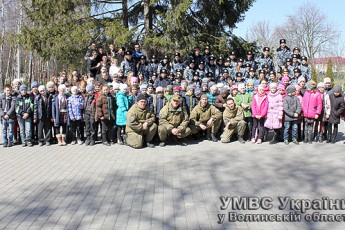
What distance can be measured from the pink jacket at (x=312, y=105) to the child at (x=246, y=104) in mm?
1575

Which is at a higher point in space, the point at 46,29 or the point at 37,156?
the point at 46,29

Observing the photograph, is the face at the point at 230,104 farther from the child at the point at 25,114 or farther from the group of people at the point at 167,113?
the child at the point at 25,114

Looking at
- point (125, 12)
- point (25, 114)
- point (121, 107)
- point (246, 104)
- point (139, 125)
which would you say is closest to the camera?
point (139, 125)

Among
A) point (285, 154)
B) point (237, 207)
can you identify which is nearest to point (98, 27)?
point (285, 154)

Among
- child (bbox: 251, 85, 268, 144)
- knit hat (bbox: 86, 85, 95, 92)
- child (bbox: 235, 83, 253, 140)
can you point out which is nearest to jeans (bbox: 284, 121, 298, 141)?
child (bbox: 251, 85, 268, 144)

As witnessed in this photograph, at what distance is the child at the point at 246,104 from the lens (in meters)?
11.2

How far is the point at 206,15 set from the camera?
1698 cm

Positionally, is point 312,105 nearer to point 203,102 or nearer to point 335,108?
point 335,108

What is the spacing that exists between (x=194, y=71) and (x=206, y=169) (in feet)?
22.3

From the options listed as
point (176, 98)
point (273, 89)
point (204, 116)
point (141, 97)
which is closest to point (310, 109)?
point (273, 89)

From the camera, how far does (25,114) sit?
410 inches

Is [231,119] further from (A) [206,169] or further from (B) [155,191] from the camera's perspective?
(B) [155,191]

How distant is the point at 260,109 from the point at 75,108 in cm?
543

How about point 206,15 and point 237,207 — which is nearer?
point 237,207
